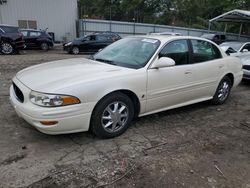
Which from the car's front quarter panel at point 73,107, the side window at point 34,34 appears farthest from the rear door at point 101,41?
the car's front quarter panel at point 73,107

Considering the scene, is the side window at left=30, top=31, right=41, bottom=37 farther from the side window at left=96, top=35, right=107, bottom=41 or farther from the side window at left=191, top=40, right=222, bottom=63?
the side window at left=191, top=40, right=222, bottom=63

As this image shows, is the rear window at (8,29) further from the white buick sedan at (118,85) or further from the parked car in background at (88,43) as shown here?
the white buick sedan at (118,85)

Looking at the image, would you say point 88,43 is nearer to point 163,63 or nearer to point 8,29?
point 8,29

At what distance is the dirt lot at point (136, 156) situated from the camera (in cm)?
291

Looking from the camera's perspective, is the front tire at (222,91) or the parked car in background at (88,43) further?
the parked car in background at (88,43)

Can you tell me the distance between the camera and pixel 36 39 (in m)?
17.2

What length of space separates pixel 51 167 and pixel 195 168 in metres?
1.73

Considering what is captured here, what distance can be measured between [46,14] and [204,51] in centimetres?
2138

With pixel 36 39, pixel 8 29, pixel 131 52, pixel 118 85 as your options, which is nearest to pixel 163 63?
pixel 131 52

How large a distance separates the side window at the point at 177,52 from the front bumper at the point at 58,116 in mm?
1690

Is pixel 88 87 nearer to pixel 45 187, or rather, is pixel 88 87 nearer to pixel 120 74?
pixel 120 74

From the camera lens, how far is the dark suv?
1383cm

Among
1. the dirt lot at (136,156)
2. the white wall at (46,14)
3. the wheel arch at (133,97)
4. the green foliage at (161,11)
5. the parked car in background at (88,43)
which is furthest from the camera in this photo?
the green foliage at (161,11)

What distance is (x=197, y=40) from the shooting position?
197 inches
